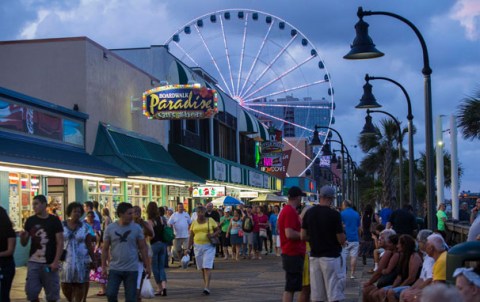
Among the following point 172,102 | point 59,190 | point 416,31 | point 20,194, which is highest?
point 172,102

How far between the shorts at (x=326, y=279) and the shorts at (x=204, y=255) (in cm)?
478

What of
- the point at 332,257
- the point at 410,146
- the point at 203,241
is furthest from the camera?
the point at 410,146

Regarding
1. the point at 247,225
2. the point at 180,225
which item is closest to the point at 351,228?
the point at 180,225

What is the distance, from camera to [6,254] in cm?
938

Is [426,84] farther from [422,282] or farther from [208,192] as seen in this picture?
[208,192]

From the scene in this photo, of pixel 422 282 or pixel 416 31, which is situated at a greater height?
pixel 416 31

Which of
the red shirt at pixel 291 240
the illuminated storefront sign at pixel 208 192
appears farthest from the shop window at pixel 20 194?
the illuminated storefront sign at pixel 208 192

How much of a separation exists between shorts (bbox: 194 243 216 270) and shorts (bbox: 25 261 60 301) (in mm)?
4888

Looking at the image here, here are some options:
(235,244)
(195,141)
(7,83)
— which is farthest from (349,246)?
(195,141)

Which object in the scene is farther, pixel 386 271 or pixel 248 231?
pixel 248 231

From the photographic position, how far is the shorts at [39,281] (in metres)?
10.2

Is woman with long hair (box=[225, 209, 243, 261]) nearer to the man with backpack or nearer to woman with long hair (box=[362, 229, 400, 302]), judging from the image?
the man with backpack

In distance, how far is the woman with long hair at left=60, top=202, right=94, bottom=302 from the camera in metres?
11.4

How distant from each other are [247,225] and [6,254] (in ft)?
54.2
